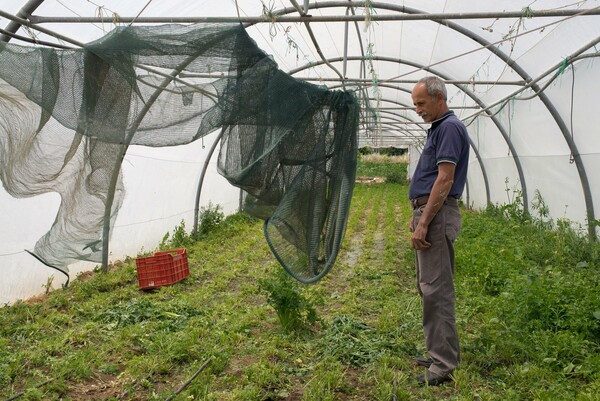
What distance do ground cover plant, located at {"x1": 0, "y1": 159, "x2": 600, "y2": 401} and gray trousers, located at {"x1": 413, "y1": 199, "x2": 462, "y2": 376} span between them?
18 cm

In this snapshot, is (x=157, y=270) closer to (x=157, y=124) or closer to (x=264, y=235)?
(x=264, y=235)

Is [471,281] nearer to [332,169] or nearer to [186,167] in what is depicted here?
[332,169]

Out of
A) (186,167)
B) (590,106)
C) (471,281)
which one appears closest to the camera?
(471,281)

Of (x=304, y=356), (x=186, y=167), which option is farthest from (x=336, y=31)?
(x=304, y=356)

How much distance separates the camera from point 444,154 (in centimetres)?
338

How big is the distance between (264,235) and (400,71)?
26.3 feet

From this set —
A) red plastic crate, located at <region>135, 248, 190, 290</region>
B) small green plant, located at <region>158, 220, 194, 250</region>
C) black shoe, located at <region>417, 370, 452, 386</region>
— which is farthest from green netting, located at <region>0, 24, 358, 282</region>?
small green plant, located at <region>158, 220, 194, 250</region>

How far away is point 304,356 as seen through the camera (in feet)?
13.6

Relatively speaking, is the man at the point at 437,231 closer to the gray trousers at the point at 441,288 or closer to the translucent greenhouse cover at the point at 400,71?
the gray trousers at the point at 441,288

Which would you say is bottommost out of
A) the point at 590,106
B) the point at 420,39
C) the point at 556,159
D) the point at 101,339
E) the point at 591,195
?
the point at 101,339

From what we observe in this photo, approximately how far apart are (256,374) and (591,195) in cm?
633

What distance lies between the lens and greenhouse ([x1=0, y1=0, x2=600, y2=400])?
3.04 metres

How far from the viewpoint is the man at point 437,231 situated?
347cm

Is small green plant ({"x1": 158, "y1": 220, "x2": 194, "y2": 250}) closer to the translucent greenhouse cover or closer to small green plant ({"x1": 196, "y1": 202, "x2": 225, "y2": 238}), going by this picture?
the translucent greenhouse cover
